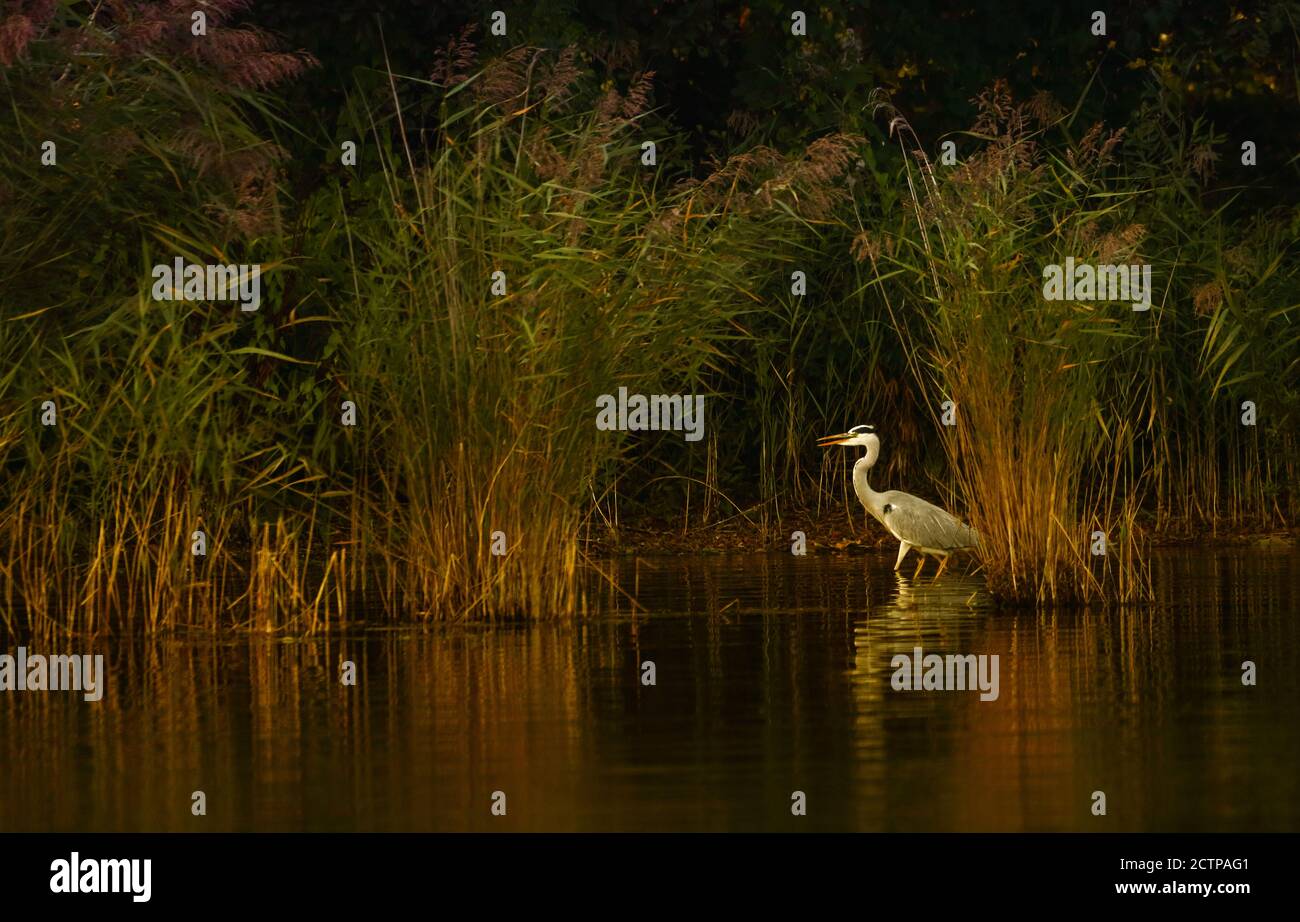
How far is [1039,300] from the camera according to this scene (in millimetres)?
13352

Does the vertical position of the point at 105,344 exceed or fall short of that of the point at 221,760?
it exceeds it

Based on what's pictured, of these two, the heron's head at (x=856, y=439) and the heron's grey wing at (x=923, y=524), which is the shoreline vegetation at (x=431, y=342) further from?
the heron's head at (x=856, y=439)

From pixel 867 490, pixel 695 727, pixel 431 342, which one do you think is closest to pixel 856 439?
pixel 867 490

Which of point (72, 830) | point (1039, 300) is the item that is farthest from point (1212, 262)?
point (72, 830)

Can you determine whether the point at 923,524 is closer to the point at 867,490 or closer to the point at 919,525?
the point at 919,525

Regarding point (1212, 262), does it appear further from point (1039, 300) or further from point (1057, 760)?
point (1057, 760)

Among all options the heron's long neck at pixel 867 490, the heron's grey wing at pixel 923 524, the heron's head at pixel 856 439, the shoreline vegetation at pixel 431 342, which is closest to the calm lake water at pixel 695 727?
the shoreline vegetation at pixel 431 342

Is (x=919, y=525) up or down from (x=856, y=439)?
down

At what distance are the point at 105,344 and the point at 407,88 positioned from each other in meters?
6.74

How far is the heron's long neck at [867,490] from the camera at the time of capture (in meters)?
15.8

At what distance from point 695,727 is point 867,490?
20.9 feet

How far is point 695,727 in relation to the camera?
32.7 ft

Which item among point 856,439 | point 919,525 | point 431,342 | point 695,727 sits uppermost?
point 431,342

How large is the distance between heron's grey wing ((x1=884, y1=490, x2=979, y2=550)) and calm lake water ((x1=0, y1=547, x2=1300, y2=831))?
41.5 inches
